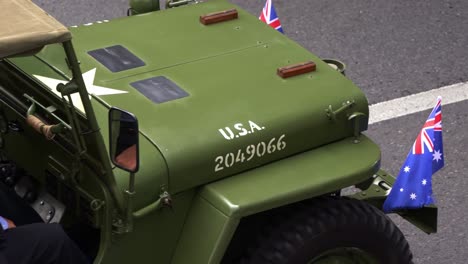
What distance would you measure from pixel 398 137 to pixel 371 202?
1.89m

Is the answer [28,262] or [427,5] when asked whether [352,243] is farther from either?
[427,5]

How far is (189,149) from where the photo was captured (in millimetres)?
5090

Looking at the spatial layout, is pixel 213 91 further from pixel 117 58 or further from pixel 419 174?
pixel 419 174

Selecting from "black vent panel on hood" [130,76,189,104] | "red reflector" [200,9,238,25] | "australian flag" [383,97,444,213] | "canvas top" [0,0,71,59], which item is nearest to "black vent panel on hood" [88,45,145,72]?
"black vent panel on hood" [130,76,189,104]

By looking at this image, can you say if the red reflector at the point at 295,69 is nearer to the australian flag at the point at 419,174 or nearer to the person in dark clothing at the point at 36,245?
the australian flag at the point at 419,174

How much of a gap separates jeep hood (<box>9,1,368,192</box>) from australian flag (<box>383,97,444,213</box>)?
44 cm

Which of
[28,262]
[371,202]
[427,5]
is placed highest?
[28,262]

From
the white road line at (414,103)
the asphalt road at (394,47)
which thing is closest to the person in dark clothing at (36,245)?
the asphalt road at (394,47)

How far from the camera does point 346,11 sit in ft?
30.6

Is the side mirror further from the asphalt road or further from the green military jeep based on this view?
the asphalt road

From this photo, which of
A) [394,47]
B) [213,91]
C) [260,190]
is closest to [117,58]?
[213,91]

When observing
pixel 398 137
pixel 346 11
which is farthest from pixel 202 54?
pixel 346 11

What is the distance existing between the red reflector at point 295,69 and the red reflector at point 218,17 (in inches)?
22.3

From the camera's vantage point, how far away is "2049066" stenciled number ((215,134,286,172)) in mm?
5152
